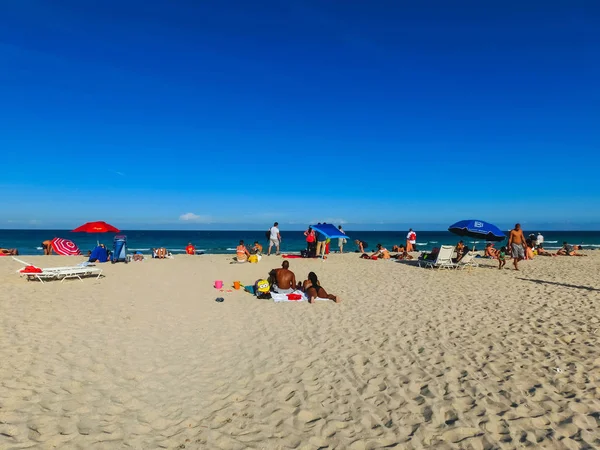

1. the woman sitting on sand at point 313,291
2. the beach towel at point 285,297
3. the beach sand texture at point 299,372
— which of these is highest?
the woman sitting on sand at point 313,291

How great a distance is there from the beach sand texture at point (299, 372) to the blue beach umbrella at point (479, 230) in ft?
15.3

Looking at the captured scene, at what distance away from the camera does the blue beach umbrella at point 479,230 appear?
545 inches

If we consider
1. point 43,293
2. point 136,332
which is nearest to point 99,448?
point 136,332

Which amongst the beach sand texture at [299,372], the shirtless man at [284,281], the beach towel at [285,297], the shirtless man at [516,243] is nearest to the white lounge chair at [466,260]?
the shirtless man at [516,243]

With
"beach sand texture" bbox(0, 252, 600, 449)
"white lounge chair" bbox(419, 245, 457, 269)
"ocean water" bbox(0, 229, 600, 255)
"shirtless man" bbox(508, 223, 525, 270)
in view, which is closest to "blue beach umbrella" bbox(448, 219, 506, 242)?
"shirtless man" bbox(508, 223, 525, 270)

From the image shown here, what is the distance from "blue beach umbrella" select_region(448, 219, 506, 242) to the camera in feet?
45.4

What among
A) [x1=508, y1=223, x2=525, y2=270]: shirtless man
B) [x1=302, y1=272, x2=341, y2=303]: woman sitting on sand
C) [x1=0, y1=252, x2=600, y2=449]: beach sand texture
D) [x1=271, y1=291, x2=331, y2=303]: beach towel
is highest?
[x1=508, y1=223, x2=525, y2=270]: shirtless man

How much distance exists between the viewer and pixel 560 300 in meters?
8.82

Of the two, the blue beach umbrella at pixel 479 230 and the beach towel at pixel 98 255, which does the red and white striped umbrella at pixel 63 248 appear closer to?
the beach towel at pixel 98 255

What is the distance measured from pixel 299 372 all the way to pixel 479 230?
37.4ft

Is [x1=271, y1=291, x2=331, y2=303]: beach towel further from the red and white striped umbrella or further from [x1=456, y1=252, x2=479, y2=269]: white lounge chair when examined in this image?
the red and white striped umbrella

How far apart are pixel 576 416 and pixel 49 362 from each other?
6482mm

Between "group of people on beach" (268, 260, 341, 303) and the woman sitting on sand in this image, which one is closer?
the woman sitting on sand

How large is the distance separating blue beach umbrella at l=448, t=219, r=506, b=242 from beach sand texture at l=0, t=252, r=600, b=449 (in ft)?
15.3
